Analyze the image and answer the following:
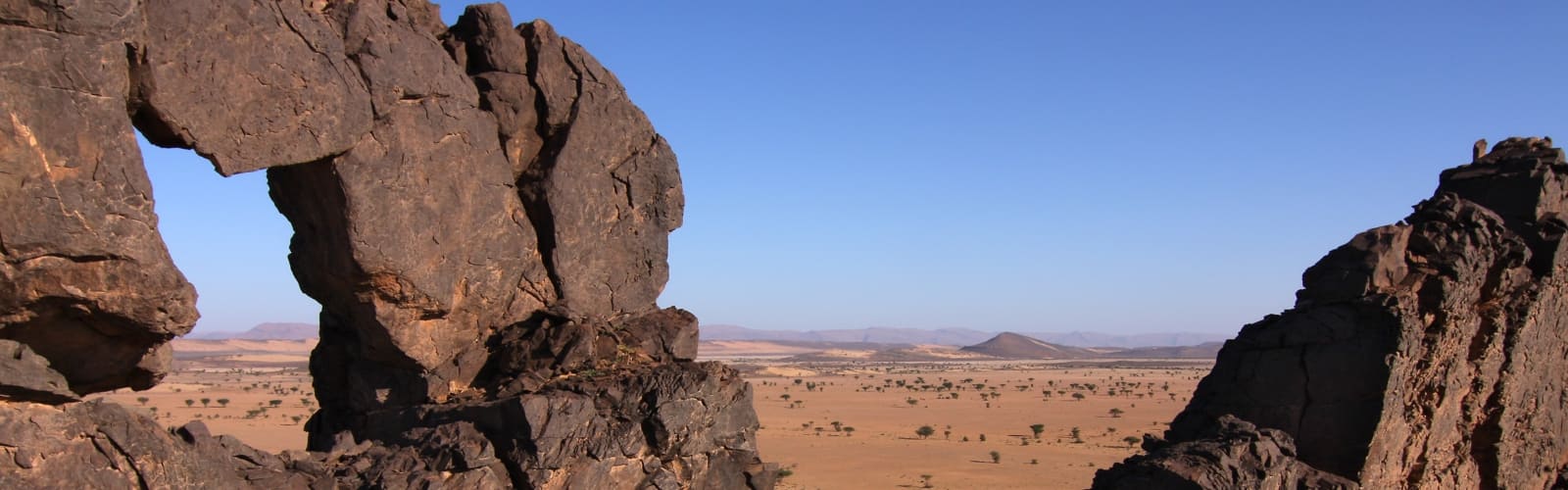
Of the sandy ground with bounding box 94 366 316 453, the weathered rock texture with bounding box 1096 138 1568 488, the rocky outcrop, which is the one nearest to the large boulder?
the rocky outcrop

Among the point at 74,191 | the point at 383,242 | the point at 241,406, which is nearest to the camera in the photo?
the point at 74,191

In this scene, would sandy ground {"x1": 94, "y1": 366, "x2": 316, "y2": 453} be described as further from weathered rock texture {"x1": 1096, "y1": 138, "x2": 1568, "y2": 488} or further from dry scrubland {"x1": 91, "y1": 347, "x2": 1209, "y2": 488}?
weathered rock texture {"x1": 1096, "y1": 138, "x2": 1568, "y2": 488}

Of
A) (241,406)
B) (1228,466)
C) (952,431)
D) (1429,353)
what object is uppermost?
(1429,353)

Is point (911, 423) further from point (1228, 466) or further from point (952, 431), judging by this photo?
point (1228, 466)

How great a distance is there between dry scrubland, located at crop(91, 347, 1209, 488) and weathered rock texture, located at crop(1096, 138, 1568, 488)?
14025 millimetres

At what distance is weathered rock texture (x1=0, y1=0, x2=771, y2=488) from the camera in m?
11.1

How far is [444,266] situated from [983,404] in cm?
5775

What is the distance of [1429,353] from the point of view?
1823 cm

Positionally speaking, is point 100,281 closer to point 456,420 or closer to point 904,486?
point 456,420

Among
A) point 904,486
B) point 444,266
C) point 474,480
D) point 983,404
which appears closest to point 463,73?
point 444,266

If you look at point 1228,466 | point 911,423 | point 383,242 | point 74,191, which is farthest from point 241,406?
point 1228,466

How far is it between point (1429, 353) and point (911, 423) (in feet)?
131

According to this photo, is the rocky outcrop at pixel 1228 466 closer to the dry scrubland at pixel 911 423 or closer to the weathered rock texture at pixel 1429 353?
the weathered rock texture at pixel 1429 353

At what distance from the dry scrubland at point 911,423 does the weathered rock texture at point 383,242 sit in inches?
676
